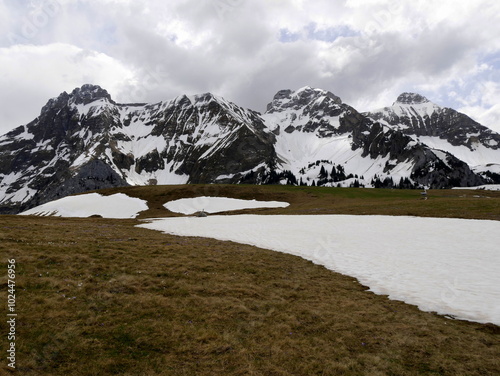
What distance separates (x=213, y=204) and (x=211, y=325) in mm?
73091

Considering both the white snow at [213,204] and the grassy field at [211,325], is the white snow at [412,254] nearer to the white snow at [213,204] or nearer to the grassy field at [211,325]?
the grassy field at [211,325]

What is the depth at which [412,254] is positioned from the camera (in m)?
20.8

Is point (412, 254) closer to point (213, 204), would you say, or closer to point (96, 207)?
point (213, 204)

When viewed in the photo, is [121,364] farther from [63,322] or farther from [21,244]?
[21,244]

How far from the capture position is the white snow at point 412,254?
12.5 metres

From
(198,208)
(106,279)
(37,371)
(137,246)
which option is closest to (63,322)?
(37,371)

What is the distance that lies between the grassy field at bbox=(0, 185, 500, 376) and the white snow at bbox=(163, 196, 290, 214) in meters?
62.5

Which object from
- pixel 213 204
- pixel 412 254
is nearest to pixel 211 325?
pixel 412 254

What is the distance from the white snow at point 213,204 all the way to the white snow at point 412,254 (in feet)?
138

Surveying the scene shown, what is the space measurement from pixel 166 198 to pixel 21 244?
7364 cm

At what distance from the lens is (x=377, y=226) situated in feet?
115

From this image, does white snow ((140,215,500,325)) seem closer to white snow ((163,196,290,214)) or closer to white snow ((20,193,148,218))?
white snow ((163,196,290,214))

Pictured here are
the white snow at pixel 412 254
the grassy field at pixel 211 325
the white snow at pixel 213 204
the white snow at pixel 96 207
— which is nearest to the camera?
the grassy field at pixel 211 325

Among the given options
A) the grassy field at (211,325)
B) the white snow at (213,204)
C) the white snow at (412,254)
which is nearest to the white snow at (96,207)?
the white snow at (213,204)
